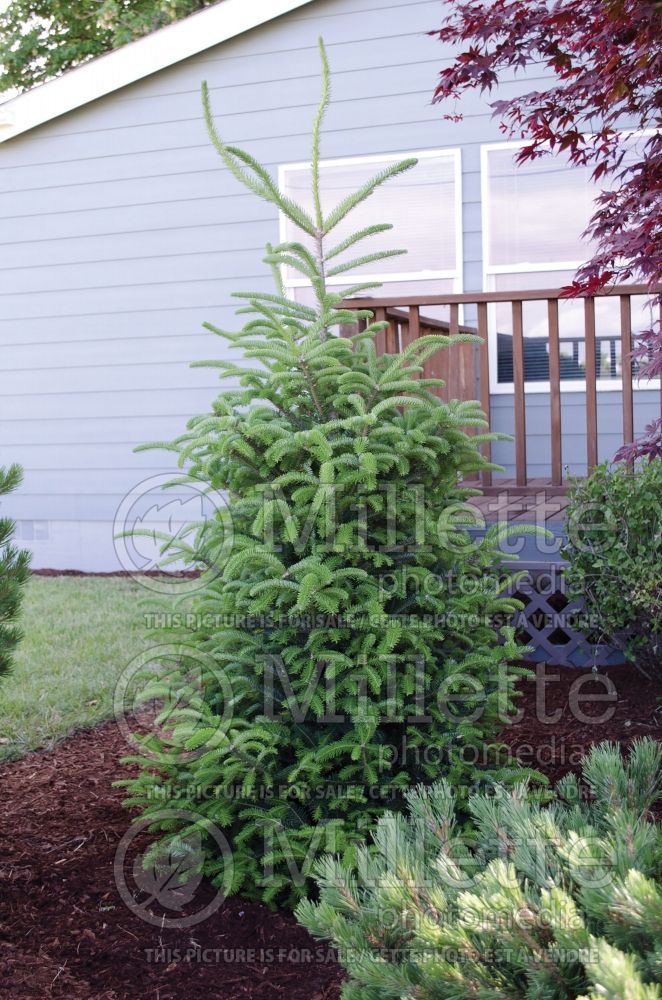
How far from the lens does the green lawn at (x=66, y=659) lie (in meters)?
4.38

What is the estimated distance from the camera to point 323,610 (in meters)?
2.75

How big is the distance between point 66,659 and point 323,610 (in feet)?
10.3

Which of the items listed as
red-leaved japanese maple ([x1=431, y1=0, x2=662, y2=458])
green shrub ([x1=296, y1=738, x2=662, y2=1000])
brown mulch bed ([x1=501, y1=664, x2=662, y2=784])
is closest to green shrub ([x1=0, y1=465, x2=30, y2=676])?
green shrub ([x1=296, y1=738, x2=662, y2=1000])

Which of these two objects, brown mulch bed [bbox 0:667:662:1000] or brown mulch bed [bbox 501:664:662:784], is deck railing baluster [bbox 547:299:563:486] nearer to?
brown mulch bed [bbox 501:664:662:784]

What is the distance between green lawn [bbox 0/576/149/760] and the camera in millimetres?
4379

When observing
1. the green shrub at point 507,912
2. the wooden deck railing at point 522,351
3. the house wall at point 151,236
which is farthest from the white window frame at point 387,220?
the green shrub at point 507,912

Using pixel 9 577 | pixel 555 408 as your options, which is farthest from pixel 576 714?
pixel 9 577

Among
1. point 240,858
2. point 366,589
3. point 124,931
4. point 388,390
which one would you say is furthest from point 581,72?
point 124,931

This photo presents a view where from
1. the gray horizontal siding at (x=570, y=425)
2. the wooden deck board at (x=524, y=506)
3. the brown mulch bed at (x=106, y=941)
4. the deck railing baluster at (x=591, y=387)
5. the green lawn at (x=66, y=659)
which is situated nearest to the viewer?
the brown mulch bed at (x=106, y=941)

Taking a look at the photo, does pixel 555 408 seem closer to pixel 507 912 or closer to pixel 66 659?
pixel 66 659

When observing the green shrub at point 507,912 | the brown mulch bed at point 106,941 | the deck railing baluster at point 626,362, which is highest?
the deck railing baluster at point 626,362

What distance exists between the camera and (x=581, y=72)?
3.82 m

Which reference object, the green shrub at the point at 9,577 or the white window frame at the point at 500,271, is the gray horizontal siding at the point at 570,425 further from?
the green shrub at the point at 9,577

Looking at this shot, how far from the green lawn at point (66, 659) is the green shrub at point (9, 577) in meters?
0.42
